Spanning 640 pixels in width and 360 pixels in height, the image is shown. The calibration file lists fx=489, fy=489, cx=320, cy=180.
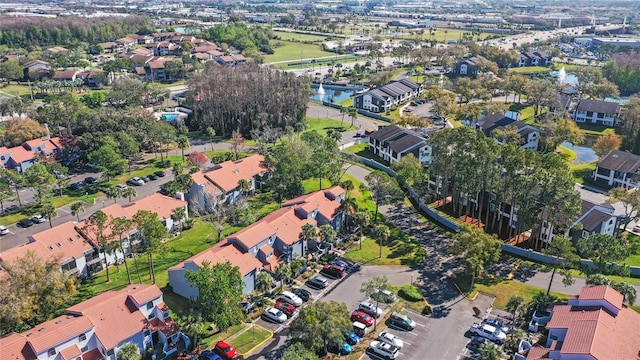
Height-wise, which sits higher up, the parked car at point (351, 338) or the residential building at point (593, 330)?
the residential building at point (593, 330)

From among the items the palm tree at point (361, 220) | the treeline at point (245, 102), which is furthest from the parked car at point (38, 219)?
the treeline at point (245, 102)

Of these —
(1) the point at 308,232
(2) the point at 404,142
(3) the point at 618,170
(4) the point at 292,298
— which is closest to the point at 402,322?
(4) the point at 292,298

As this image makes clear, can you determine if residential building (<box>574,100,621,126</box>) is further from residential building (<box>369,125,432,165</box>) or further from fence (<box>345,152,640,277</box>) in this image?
fence (<box>345,152,640,277</box>)

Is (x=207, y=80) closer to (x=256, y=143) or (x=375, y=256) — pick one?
(x=256, y=143)

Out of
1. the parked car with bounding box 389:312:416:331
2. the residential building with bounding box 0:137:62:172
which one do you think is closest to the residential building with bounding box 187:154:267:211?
the parked car with bounding box 389:312:416:331

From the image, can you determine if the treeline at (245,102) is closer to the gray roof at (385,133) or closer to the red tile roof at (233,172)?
the gray roof at (385,133)

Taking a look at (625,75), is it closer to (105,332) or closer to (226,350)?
(226,350)
